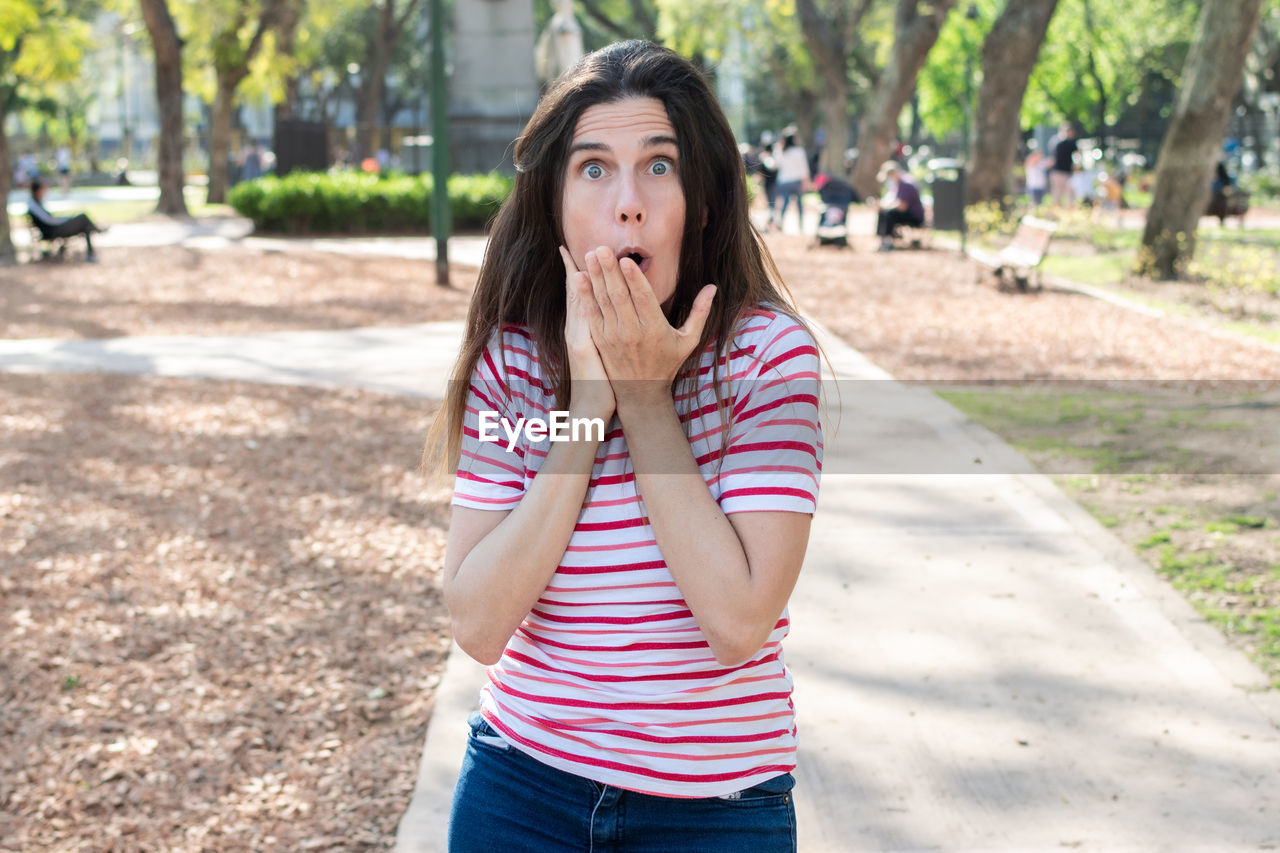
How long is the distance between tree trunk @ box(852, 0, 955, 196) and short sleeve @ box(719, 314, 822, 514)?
26515mm

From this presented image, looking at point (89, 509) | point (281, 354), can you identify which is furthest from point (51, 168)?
point (89, 509)

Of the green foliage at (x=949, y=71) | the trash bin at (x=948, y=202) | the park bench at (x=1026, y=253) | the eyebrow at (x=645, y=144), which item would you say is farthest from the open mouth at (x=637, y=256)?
the green foliage at (x=949, y=71)

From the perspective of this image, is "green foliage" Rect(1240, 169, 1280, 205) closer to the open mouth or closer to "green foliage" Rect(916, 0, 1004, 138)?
"green foliage" Rect(916, 0, 1004, 138)

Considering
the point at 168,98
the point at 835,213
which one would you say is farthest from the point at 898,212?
the point at 168,98

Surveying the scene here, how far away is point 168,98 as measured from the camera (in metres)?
27.5

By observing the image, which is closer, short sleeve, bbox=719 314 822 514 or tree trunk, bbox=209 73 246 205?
short sleeve, bbox=719 314 822 514

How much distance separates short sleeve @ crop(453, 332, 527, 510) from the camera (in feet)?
5.61

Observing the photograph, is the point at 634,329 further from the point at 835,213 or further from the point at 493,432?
the point at 835,213

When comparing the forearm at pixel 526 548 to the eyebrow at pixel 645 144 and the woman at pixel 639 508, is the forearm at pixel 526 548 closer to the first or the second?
the woman at pixel 639 508

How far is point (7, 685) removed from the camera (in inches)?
176

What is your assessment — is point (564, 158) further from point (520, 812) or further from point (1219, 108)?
point (1219, 108)

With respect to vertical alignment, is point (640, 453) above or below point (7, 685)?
above

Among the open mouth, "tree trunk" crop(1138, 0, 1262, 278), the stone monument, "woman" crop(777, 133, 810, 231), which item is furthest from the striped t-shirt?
the stone monument

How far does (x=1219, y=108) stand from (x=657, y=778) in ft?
47.5
